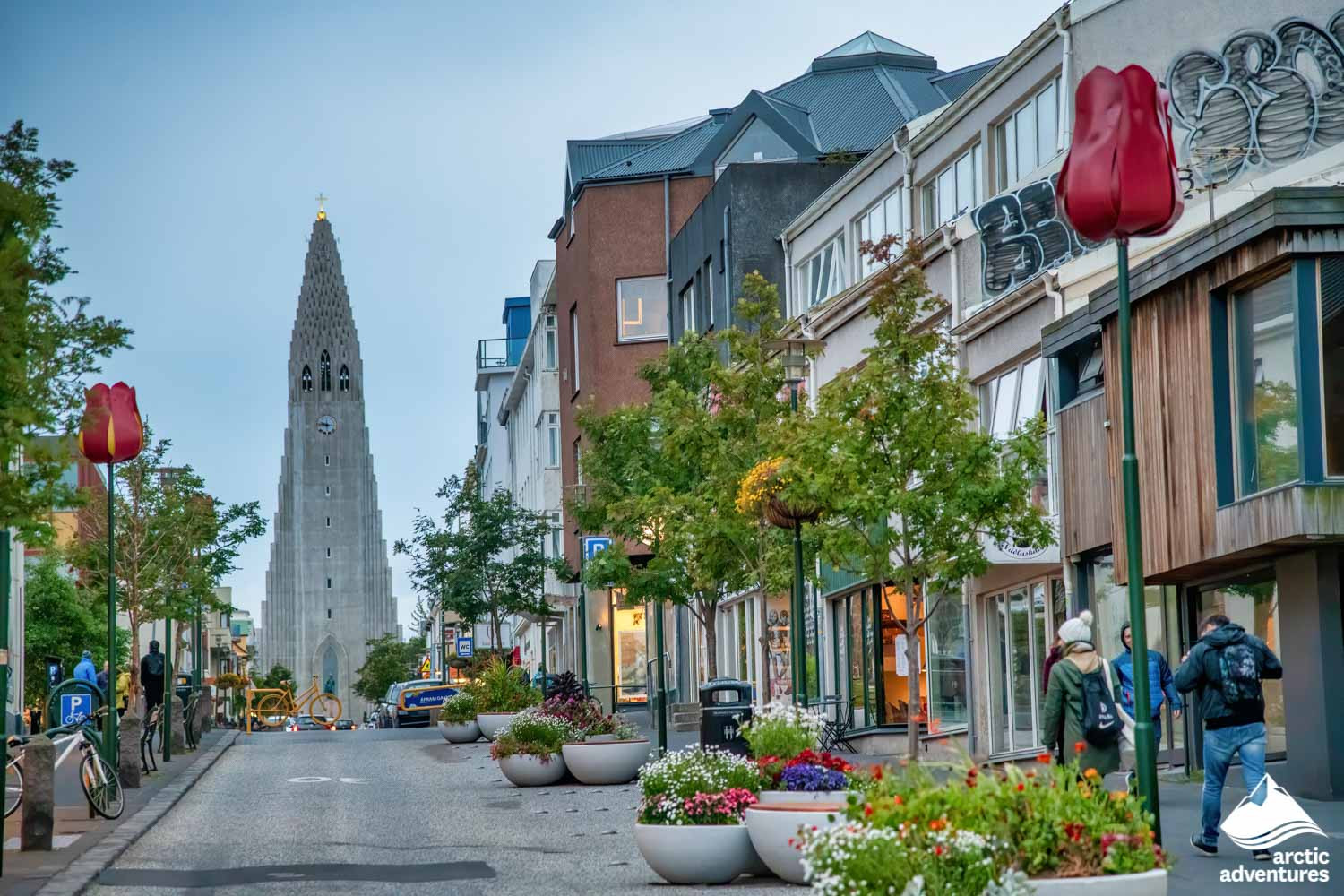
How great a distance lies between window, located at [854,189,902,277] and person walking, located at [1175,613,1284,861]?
61.6ft

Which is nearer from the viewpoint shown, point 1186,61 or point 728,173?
point 1186,61

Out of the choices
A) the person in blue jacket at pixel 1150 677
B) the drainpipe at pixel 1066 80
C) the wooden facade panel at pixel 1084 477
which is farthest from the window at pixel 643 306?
the person in blue jacket at pixel 1150 677

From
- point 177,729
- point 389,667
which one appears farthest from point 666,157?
point 389,667

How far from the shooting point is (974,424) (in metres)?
27.8

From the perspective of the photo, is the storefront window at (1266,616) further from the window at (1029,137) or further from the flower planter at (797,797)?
the window at (1029,137)

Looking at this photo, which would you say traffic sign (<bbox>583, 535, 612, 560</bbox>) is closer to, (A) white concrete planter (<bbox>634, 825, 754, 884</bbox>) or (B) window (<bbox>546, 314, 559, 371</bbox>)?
(A) white concrete planter (<bbox>634, 825, 754, 884</bbox>)

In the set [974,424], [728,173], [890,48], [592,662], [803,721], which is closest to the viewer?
[803,721]

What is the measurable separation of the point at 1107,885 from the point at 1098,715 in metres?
5.59

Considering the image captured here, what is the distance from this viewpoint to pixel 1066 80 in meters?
25.6

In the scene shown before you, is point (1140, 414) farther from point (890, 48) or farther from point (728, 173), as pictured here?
point (890, 48)

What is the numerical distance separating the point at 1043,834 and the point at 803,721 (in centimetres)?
688

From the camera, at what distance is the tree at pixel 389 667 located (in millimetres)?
136750

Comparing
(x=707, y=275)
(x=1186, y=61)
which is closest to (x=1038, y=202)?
(x=1186, y=61)

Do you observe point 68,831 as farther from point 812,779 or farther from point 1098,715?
point 1098,715
